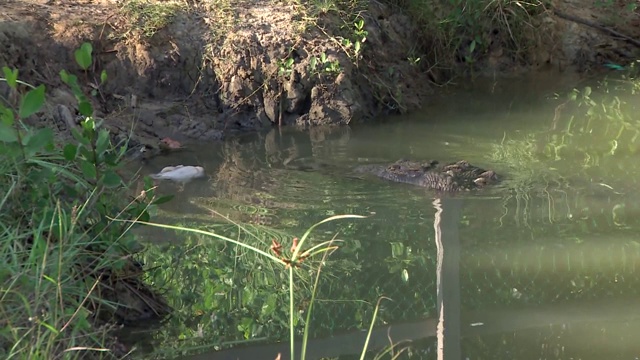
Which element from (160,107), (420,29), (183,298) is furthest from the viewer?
(420,29)

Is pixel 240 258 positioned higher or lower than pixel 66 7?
lower

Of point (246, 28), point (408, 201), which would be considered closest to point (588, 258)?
point (408, 201)

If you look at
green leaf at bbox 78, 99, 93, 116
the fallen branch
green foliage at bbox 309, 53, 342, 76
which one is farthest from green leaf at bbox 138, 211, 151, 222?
the fallen branch

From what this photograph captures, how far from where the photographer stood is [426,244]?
18.4ft

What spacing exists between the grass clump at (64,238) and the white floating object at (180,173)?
8.06ft

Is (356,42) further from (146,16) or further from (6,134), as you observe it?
(6,134)

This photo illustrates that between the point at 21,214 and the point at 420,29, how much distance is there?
653 centimetres

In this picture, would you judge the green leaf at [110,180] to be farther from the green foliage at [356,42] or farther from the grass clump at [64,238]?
the green foliage at [356,42]

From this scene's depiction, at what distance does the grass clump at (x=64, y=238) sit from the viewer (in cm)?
345

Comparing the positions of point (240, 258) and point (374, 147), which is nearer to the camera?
point (240, 258)

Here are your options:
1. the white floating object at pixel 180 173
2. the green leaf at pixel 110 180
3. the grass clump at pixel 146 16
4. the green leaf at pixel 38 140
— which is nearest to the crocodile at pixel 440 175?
the white floating object at pixel 180 173

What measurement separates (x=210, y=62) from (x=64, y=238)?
512 cm

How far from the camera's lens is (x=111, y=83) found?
8.51 metres

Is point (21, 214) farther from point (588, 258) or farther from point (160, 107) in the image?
point (160, 107)
